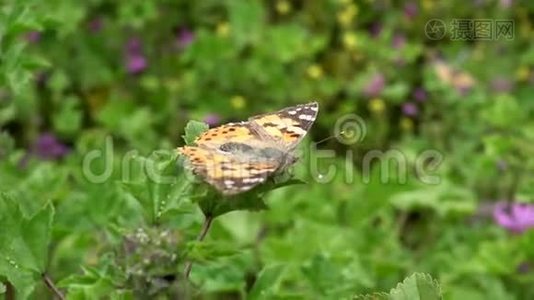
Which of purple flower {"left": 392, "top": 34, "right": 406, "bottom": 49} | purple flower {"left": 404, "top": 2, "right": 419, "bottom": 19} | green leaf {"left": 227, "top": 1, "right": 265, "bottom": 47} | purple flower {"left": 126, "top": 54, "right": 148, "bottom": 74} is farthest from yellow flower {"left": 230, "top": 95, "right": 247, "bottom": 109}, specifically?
purple flower {"left": 404, "top": 2, "right": 419, "bottom": 19}

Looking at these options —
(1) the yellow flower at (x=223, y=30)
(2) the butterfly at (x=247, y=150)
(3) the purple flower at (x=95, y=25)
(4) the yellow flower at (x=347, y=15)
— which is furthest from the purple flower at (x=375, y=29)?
(2) the butterfly at (x=247, y=150)

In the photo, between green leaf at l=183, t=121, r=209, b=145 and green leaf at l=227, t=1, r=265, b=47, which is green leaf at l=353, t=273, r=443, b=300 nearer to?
green leaf at l=183, t=121, r=209, b=145

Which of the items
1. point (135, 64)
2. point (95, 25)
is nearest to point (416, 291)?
point (135, 64)

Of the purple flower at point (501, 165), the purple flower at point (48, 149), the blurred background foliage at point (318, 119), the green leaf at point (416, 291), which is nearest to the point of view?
the green leaf at point (416, 291)

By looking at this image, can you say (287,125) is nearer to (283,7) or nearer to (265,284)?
(265,284)

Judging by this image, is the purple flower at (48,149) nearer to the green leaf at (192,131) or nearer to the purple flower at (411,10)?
the purple flower at (411,10)

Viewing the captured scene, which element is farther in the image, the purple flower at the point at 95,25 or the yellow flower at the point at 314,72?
the purple flower at the point at 95,25
